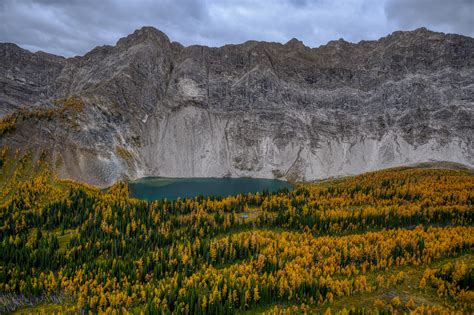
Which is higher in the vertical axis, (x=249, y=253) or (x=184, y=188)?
(x=184, y=188)

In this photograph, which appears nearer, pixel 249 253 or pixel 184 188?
pixel 249 253

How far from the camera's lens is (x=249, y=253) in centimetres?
4062

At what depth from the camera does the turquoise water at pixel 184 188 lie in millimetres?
118000

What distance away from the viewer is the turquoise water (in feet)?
387

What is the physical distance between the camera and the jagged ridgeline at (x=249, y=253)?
92.9 feet

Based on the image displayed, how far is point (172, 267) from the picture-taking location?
125 feet

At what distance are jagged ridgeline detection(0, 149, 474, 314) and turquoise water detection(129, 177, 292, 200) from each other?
4677 cm

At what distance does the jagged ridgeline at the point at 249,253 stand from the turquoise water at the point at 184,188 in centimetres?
4677

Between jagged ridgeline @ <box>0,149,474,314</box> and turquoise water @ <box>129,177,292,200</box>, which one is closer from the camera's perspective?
jagged ridgeline @ <box>0,149,474,314</box>

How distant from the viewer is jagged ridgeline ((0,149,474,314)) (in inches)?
1115

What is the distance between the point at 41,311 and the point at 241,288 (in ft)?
59.3

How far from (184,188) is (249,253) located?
97139 millimetres

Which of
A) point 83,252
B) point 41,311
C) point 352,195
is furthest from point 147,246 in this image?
point 352,195

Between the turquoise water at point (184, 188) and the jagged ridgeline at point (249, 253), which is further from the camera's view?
the turquoise water at point (184, 188)
